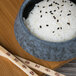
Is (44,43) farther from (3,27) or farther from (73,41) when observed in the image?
(3,27)

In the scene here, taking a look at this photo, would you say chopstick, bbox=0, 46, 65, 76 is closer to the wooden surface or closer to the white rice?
the wooden surface

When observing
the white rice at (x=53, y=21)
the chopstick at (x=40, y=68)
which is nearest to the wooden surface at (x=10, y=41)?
the chopstick at (x=40, y=68)

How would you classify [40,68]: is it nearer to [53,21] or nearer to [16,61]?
[16,61]

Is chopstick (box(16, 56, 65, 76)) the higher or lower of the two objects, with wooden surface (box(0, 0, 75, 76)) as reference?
lower

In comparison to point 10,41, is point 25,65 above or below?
below

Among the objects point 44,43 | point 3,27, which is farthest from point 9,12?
point 44,43

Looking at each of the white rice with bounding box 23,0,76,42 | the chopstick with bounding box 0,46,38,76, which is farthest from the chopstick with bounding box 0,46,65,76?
the white rice with bounding box 23,0,76,42

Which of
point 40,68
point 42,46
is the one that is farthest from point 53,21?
→ point 40,68
